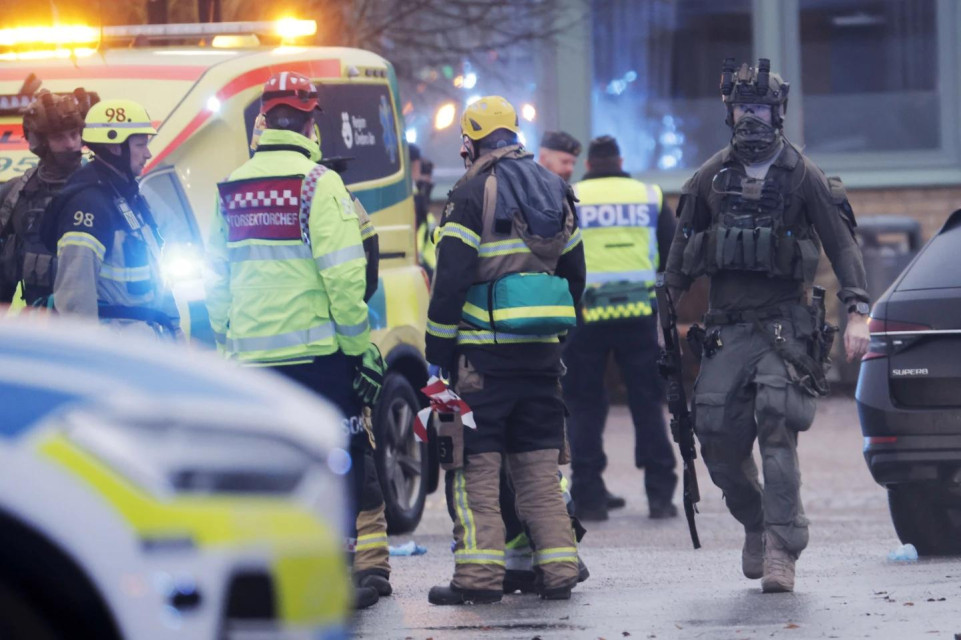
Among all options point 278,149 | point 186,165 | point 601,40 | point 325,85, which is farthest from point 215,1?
point 601,40

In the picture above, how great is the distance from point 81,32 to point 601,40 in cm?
1076

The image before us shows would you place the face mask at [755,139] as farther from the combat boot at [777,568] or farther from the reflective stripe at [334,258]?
the reflective stripe at [334,258]

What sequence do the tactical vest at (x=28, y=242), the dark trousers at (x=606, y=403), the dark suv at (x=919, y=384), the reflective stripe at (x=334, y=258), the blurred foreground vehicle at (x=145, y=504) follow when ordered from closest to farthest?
the blurred foreground vehicle at (x=145, y=504) → the reflective stripe at (x=334, y=258) → the tactical vest at (x=28, y=242) → the dark suv at (x=919, y=384) → the dark trousers at (x=606, y=403)

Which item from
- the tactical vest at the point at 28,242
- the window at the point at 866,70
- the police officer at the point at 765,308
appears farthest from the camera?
the window at the point at 866,70

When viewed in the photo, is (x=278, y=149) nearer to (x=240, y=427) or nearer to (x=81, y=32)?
(x=81, y=32)

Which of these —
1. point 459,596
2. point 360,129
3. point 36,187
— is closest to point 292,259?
point 459,596

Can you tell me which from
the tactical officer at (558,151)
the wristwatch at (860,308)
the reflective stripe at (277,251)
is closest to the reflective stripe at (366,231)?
the reflective stripe at (277,251)

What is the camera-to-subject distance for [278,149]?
7055mm

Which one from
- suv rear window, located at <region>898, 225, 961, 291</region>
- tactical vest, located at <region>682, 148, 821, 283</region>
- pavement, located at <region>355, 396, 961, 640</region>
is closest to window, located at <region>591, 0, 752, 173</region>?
pavement, located at <region>355, 396, 961, 640</region>

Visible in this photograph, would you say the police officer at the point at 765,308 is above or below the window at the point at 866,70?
below

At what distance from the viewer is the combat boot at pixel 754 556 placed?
7.50m

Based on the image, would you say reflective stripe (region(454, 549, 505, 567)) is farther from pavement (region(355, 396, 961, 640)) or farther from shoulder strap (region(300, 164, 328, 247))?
shoulder strap (region(300, 164, 328, 247))

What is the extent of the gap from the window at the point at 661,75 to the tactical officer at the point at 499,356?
12.3 metres

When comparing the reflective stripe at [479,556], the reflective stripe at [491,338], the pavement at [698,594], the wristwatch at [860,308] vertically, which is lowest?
the pavement at [698,594]
